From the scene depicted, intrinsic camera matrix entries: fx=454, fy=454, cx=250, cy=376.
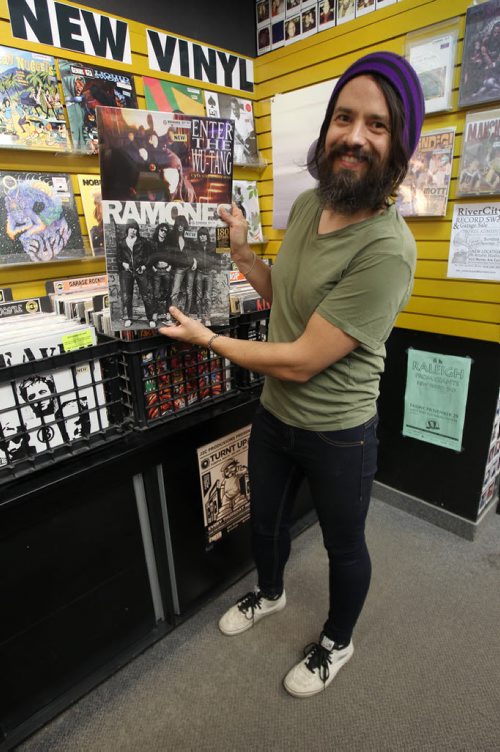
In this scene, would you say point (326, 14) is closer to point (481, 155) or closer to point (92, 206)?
point (481, 155)

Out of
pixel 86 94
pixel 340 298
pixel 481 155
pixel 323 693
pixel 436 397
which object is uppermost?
pixel 86 94

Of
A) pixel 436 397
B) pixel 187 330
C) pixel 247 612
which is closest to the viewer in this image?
pixel 187 330

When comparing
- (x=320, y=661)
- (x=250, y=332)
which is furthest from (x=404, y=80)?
(x=320, y=661)

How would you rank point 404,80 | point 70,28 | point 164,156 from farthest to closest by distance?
point 70,28, point 164,156, point 404,80

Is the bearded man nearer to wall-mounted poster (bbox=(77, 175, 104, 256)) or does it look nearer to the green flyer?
wall-mounted poster (bbox=(77, 175, 104, 256))

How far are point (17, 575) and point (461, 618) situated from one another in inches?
62.5

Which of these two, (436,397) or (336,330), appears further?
(436,397)

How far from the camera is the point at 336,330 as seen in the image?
42.5 inches

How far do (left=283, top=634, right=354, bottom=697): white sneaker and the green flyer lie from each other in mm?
1071

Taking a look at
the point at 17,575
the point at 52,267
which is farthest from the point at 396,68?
the point at 17,575

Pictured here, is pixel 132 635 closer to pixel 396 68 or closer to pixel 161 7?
pixel 396 68

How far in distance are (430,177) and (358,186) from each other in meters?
1.03

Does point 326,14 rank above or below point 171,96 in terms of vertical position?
above

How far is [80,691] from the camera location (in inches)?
58.0
